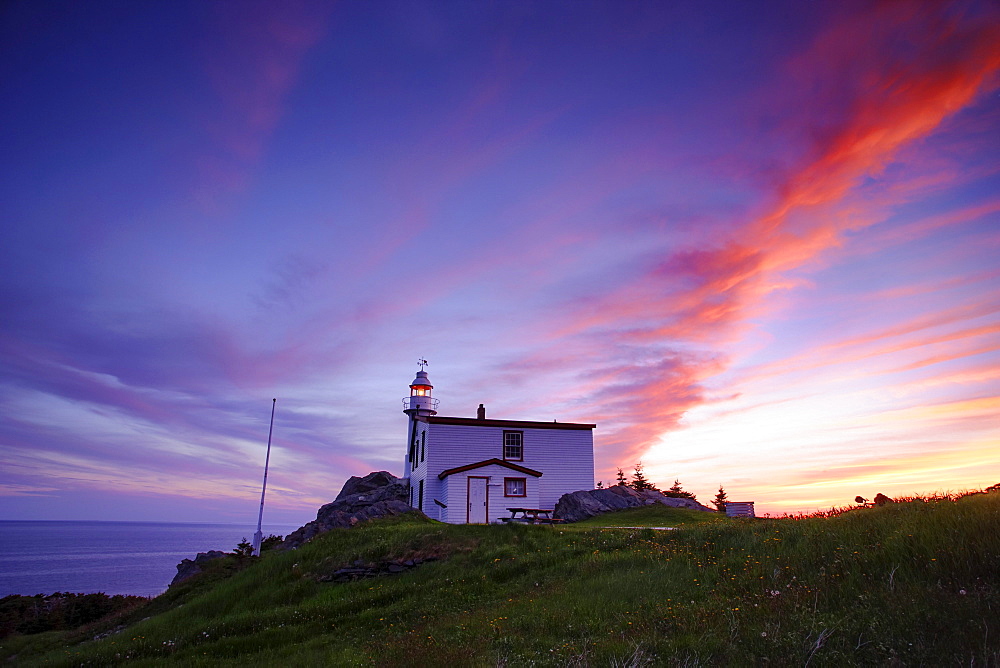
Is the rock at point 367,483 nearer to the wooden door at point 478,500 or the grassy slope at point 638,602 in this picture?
the wooden door at point 478,500

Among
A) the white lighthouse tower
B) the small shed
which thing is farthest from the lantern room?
the small shed

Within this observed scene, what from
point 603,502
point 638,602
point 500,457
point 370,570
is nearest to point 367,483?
point 500,457

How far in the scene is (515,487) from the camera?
122 feet

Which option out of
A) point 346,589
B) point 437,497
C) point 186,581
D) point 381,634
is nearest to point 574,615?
point 381,634

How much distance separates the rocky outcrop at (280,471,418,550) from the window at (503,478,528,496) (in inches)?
247

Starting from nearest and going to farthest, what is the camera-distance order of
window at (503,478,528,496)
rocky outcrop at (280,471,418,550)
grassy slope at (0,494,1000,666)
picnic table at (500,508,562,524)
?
grassy slope at (0,494,1000,666) → rocky outcrop at (280,471,418,550) → picnic table at (500,508,562,524) → window at (503,478,528,496)

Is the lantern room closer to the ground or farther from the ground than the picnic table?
farther from the ground

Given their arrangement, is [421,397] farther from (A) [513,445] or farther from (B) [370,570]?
(B) [370,570]

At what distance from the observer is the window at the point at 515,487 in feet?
121

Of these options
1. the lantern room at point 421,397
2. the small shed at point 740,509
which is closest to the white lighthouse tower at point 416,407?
the lantern room at point 421,397

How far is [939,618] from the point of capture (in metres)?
7.01

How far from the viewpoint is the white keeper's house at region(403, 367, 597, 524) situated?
3600 centimetres

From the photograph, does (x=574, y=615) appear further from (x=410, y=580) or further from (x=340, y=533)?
(x=340, y=533)

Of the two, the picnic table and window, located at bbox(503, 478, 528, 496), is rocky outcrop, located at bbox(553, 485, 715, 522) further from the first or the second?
window, located at bbox(503, 478, 528, 496)
